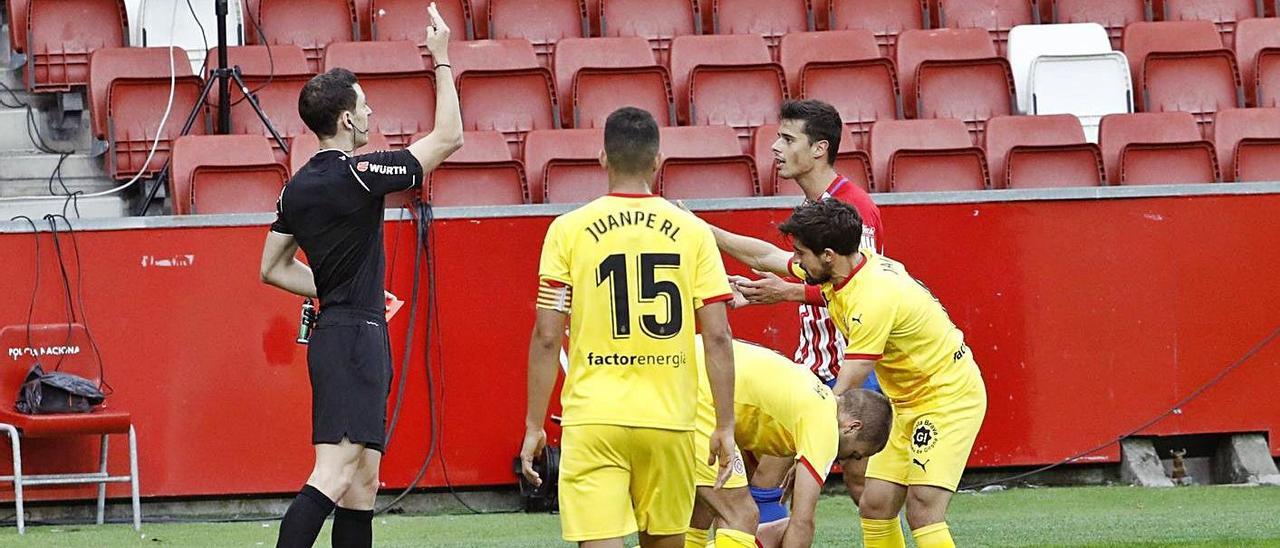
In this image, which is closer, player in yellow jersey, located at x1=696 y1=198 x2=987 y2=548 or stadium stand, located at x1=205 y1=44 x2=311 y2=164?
player in yellow jersey, located at x1=696 y1=198 x2=987 y2=548

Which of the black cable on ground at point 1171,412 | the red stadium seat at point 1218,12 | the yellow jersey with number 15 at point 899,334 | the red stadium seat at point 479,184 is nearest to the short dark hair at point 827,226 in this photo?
the yellow jersey with number 15 at point 899,334

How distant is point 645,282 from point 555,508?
4.87 meters

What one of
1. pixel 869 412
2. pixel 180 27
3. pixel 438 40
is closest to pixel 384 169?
pixel 438 40

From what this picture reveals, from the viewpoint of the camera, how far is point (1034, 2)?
14336 millimetres

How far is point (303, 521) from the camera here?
6.37 meters

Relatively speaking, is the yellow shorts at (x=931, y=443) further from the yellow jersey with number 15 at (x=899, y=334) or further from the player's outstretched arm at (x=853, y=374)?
the player's outstretched arm at (x=853, y=374)

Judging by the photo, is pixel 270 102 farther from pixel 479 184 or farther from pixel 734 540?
pixel 734 540

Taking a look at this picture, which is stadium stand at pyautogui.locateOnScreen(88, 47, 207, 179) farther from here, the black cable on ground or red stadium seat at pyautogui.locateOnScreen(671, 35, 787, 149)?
the black cable on ground

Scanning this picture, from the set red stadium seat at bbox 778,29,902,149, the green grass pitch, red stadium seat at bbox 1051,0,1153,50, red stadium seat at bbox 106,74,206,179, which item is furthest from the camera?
red stadium seat at bbox 1051,0,1153,50

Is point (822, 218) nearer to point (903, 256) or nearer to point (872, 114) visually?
point (903, 256)

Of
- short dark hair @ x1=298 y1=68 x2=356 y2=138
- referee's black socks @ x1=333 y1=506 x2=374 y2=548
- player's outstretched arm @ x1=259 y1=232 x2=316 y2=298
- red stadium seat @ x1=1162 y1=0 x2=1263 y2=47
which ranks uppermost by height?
red stadium seat @ x1=1162 y1=0 x2=1263 y2=47

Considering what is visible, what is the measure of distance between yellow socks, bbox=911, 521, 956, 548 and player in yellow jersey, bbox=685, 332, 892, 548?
376 mm

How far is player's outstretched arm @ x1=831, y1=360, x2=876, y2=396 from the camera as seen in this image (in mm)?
6746

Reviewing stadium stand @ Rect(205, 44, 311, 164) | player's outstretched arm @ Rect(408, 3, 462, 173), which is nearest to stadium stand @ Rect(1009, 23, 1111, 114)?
stadium stand @ Rect(205, 44, 311, 164)
